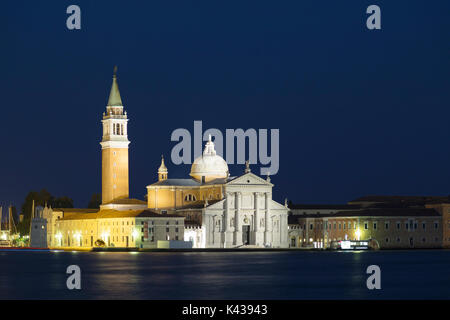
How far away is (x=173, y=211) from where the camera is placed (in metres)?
130

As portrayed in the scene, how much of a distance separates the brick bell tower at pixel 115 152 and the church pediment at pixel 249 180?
52.6ft

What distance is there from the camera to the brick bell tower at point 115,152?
133 meters

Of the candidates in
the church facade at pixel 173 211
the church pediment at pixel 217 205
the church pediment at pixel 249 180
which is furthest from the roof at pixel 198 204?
the church pediment at pixel 249 180

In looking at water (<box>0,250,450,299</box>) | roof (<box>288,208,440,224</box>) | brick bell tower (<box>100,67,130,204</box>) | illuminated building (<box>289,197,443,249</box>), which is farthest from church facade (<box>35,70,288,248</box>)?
water (<box>0,250,450,299</box>)

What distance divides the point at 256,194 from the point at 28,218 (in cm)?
4200

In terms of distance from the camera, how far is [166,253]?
117m

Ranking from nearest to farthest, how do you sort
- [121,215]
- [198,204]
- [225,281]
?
[225,281] → [121,215] → [198,204]

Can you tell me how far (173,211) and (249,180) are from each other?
427 inches

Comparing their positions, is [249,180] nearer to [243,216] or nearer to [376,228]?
[243,216]

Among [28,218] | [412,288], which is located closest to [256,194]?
[28,218]

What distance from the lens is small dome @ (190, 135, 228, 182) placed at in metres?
131

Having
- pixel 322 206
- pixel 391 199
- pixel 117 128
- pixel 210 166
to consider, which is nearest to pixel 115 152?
pixel 117 128

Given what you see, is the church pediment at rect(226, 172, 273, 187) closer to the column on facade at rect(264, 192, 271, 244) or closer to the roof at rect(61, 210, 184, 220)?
the column on facade at rect(264, 192, 271, 244)
